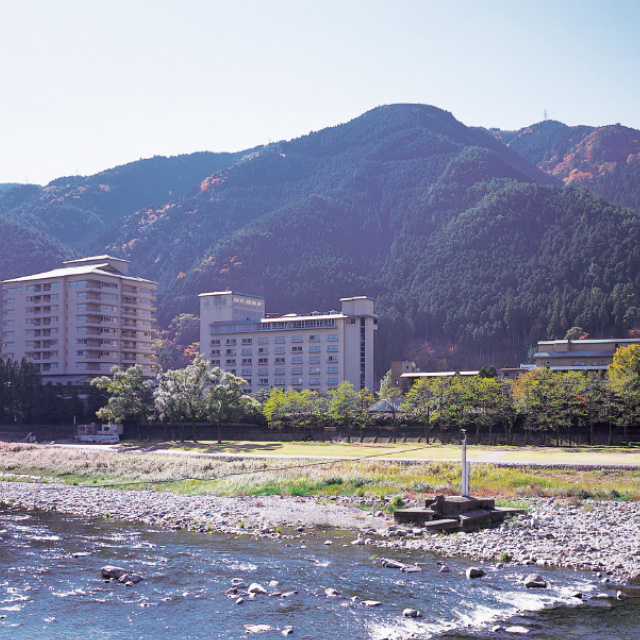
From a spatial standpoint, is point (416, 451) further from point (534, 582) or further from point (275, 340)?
point (275, 340)

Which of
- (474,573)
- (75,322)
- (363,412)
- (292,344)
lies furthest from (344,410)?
(474,573)

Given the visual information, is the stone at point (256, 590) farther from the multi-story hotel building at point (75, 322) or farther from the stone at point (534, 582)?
the multi-story hotel building at point (75, 322)

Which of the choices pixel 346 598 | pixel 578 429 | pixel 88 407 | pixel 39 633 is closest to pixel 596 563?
pixel 346 598

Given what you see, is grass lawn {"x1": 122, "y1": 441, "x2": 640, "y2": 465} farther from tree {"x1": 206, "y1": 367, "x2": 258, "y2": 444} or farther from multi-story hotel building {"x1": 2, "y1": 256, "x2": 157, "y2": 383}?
multi-story hotel building {"x1": 2, "y1": 256, "x2": 157, "y2": 383}

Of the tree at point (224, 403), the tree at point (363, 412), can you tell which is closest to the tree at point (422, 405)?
the tree at point (363, 412)

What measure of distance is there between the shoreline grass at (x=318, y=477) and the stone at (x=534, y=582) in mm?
17073

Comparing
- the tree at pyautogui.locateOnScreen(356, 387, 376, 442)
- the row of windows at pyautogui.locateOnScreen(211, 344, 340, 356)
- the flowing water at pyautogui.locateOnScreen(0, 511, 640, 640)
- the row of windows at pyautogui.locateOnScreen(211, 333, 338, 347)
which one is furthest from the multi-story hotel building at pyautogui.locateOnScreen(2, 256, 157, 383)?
the flowing water at pyautogui.locateOnScreen(0, 511, 640, 640)

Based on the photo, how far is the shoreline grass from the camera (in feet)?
137

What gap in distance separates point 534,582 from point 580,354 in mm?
104233

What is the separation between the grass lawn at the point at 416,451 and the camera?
57.8 metres

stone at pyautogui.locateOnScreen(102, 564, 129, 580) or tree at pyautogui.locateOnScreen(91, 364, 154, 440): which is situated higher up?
tree at pyautogui.locateOnScreen(91, 364, 154, 440)

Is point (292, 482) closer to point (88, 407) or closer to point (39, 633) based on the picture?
point (39, 633)

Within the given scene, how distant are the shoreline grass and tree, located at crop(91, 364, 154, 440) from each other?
19310 mm

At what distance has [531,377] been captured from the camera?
276 ft
